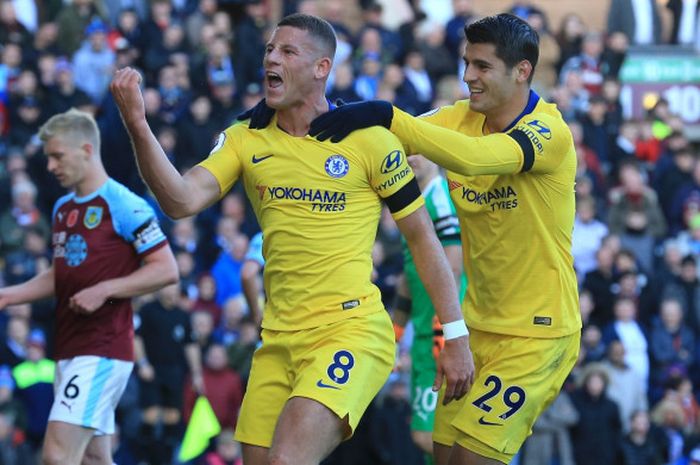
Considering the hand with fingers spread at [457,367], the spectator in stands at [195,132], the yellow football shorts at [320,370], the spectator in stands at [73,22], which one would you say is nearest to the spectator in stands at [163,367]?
the spectator in stands at [195,132]

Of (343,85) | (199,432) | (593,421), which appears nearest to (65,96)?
(343,85)

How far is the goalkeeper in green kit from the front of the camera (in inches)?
418

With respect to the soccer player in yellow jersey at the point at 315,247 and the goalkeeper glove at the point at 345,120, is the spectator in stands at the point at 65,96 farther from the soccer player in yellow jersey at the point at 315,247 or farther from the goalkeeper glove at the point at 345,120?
the goalkeeper glove at the point at 345,120

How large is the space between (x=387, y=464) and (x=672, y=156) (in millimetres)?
7452

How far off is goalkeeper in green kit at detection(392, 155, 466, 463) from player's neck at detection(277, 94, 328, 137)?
2.44 m

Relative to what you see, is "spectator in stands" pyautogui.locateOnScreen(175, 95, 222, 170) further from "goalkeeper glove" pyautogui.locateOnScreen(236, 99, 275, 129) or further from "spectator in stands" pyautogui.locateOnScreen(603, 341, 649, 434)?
"goalkeeper glove" pyautogui.locateOnScreen(236, 99, 275, 129)

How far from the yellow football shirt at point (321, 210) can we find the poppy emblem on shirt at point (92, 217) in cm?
190

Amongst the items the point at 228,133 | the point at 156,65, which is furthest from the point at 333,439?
the point at 156,65

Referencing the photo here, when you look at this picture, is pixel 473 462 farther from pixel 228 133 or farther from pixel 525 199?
pixel 228 133

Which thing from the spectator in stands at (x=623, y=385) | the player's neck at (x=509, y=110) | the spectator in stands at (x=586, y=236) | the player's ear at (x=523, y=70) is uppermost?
the player's ear at (x=523, y=70)

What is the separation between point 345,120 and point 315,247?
2.13ft

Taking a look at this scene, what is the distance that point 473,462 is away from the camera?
331 inches

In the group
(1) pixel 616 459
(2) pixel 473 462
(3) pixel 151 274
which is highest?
(3) pixel 151 274

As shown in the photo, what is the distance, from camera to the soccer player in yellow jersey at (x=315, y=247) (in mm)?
7930
